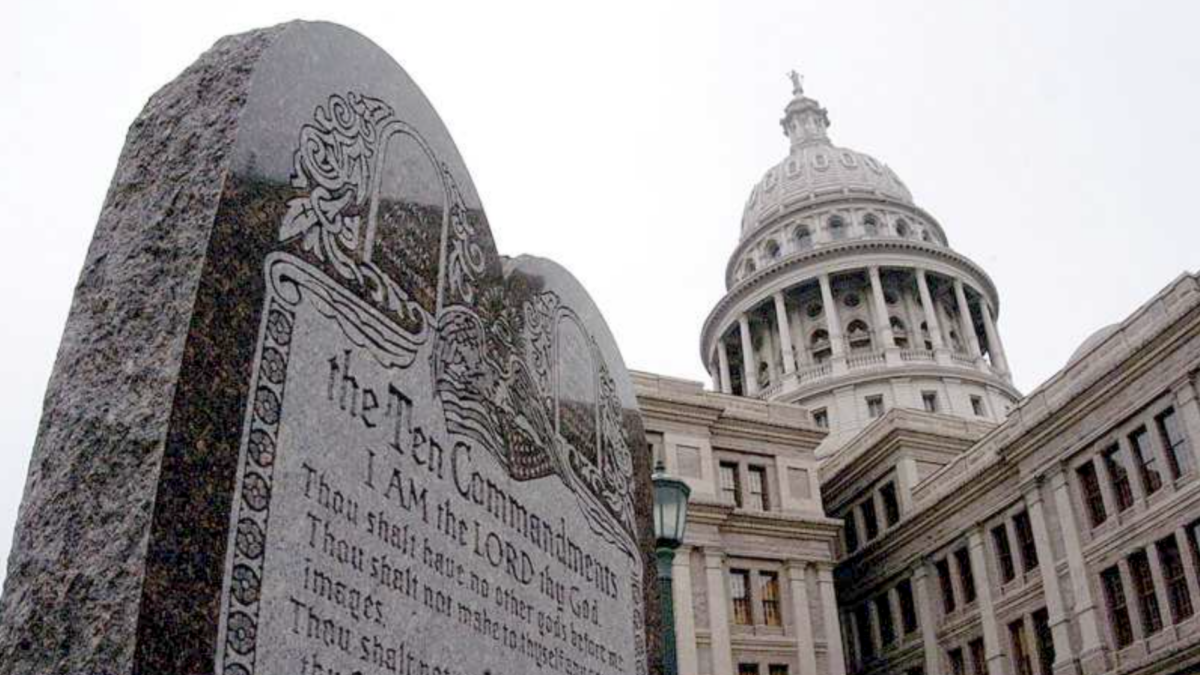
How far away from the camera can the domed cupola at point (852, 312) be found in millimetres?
67062

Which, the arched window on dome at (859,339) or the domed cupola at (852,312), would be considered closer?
the domed cupola at (852,312)

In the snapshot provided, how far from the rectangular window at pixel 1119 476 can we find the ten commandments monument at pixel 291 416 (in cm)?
3174

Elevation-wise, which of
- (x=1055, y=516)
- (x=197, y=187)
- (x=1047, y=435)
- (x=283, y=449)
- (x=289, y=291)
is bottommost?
(x=283, y=449)

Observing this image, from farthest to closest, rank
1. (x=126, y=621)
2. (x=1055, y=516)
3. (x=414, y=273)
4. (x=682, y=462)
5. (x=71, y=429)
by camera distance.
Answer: (x=682, y=462)
(x=1055, y=516)
(x=414, y=273)
(x=71, y=429)
(x=126, y=621)

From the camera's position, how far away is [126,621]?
3262 mm

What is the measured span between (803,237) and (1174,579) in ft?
161

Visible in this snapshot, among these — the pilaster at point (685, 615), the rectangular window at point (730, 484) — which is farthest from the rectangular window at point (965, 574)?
the pilaster at point (685, 615)

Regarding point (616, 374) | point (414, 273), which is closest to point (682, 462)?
point (616, 374)

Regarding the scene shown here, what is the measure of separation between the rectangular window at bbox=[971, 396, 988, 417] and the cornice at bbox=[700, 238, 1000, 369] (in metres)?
10.3

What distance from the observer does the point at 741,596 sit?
4197 cm

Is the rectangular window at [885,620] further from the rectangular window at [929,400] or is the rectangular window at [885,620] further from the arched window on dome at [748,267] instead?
the arched window on dome at [748,267]

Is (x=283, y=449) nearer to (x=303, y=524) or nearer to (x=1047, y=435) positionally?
(x=303, y=524)

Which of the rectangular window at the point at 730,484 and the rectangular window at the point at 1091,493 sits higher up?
the rectangular window at the point at 730,484

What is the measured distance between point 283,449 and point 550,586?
89.7 inches
